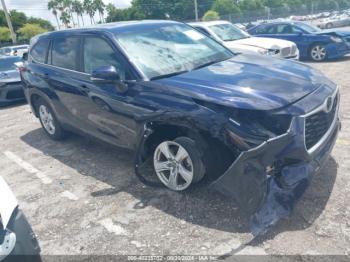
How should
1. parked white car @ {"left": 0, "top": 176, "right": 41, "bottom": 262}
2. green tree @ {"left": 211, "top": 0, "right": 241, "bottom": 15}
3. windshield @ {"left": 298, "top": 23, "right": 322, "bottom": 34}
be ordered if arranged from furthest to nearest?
green tree @ {"left": 211, "top": 0, "right": 241, "bottom": 15} < windshield @ {"left": 298, "top": 23, "right": 322, "bottom": 34} < parked white car @ {"left": 0, "top": 176, "right": 41, "bottom": 262}

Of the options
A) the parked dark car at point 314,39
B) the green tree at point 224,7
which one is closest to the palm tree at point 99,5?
the green tree at point 224,7

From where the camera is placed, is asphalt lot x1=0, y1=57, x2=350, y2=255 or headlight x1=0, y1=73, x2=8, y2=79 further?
headlight x1=0, y1=73, x2=8, y2=79

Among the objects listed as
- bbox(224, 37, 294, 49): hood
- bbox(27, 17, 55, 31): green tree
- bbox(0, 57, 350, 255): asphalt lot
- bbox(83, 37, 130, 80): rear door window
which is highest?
bbox(27, 17, 55, 31): green tree

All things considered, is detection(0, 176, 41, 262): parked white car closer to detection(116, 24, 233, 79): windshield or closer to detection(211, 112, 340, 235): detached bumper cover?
detection(211, 112, 340, 235): detached bumper cover

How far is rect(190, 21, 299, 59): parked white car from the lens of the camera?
31.8 ft

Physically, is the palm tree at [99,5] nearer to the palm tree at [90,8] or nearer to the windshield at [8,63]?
the palm tree at [90,8]

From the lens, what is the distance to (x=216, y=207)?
11.9ft

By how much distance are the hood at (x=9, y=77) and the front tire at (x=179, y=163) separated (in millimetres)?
7237

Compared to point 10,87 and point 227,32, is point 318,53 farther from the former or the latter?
point 10,87

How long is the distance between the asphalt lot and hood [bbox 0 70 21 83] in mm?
5113

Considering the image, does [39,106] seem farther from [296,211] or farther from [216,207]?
[296,211]

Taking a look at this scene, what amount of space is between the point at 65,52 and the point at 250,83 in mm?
2977

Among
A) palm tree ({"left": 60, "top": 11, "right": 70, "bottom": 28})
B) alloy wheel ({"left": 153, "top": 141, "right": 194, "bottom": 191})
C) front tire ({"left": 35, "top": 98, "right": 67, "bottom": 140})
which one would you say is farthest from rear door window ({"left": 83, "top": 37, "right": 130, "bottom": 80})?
palm tree ({"left": 60, "top": 11, "right": 70, "bottom": 28})

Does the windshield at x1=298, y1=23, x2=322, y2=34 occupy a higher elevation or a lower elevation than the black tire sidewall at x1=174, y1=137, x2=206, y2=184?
higher
